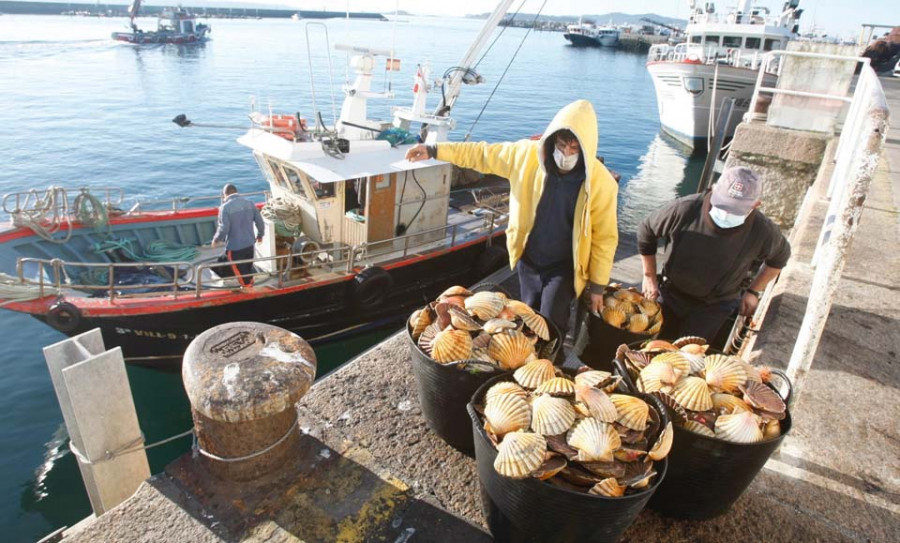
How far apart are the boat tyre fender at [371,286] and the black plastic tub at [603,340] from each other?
A: 177 inches

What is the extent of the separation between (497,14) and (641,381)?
8.95 meters

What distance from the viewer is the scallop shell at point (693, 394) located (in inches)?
83.0

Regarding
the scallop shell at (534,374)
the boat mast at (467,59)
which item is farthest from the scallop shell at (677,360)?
the boat mast at (467,59)

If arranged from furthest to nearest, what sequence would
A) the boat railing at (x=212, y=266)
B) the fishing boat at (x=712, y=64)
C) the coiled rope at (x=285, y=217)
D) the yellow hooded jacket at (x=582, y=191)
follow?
the fishing boat at (x=712, y=64) < the coiled rope at (x=285, y=217) < the boat railing at (x=212, y=266) < the yellow hooded jacket at (x=582, y=191)

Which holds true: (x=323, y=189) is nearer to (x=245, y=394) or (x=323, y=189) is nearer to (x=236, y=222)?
(x=236, y=222)

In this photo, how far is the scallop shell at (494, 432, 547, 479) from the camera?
183 centimetres

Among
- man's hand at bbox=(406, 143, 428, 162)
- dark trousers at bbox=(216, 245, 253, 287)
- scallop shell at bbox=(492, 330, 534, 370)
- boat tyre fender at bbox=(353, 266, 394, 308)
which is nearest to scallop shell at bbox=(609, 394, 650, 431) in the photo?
scallop shell at bbox=(492, 330, 534, 370)

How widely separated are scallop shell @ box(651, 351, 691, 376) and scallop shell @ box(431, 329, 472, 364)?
900 mm

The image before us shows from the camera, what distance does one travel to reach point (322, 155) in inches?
286

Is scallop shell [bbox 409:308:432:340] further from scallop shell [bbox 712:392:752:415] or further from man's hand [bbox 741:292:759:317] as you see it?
man's hand [bbox 741:292:759:317]

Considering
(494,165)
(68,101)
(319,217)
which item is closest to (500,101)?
(68,101)

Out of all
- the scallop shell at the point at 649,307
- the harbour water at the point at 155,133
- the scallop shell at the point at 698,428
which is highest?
the scallop shell at the point at 698,428

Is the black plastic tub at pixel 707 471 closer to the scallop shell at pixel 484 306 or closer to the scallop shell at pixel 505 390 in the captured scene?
the scallop shell at pixel 505 390

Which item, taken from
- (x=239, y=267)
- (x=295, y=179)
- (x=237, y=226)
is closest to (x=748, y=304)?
(x=237, y=226)
